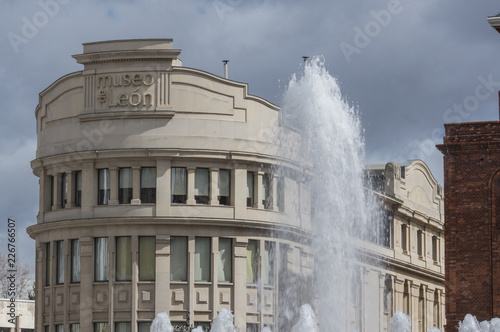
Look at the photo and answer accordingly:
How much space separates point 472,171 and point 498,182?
2.90ft

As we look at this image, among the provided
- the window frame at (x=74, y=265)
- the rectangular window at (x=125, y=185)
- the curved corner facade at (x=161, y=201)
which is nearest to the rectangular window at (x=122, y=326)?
the curved corner facade at (x=161, y=201)

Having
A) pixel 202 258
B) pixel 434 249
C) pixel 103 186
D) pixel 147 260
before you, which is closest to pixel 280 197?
pixel 202 258

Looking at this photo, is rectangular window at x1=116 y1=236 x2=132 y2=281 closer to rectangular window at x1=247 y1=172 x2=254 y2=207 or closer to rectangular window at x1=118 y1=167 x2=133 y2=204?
rectangular window at x1=118 y1=167 x2=133 y2=204

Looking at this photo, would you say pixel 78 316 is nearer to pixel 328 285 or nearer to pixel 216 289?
pixel 216 289

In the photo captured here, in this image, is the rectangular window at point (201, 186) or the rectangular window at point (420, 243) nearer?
the rectangular window at point (201, 186)

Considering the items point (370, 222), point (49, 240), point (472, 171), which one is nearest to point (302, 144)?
point (472, 171)

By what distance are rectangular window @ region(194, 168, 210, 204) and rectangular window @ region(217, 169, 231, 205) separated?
2.03ft

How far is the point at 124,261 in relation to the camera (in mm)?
55156

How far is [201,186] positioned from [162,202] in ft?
6.20

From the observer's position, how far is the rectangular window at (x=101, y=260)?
2184 inches

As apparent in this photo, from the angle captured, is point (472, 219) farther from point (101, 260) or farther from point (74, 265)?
point (74, 265)

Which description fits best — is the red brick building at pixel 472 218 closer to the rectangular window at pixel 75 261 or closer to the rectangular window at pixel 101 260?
the rectangular window at pixel 101 260

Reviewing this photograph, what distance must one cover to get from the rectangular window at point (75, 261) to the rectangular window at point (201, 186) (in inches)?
226

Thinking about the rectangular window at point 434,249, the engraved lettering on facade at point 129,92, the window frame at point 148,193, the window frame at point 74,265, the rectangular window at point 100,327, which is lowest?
the rectangular window at point 100,327
